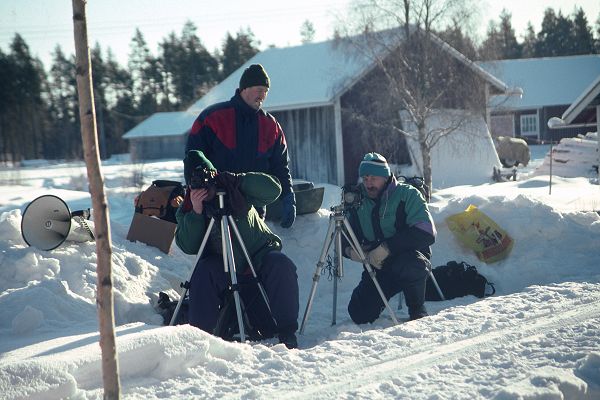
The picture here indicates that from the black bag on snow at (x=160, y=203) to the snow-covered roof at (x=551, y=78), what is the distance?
32.3 metres

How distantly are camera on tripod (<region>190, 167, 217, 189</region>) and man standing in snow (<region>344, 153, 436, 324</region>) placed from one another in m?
1.54

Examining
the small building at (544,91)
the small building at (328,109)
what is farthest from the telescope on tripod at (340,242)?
the small building at (544,91)

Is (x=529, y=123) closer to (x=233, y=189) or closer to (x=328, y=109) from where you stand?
(x=328, y=109)

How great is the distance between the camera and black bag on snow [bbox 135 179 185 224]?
274 inches

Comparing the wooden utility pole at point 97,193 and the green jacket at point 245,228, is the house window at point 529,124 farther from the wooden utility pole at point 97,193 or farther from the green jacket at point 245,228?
the wooden utility pole at point 97,193

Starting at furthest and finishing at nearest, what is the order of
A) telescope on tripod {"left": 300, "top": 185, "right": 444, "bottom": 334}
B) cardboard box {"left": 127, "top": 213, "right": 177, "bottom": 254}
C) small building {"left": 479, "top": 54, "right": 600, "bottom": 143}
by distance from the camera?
small building {"left": 479, "top": 54, "right": 600, "bottom": 143} → cardboard box {"left": 127, "top": 213, "right": 177, "bottom": 254} → telescope on tripod {"left": 300, "top": 185, "right": 444, "bottom": 334}

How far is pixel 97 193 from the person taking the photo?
2.70 metres

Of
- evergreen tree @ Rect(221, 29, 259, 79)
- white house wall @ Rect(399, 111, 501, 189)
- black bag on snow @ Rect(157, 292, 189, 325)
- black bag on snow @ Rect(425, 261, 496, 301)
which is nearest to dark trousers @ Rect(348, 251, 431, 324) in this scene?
black bag on snow @ Rect(425, 261, 496, 301)

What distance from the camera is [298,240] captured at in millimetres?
8000

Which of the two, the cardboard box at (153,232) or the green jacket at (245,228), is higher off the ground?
the green jacket at (245,228)

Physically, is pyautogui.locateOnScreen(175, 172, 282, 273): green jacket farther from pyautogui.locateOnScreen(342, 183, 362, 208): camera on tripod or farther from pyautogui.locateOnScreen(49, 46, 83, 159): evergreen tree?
pyautogui.locateOnScreen(49, 46, 83, 159): evergreen tree

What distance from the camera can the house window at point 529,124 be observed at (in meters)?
38.3

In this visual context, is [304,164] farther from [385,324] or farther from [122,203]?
[385,324]

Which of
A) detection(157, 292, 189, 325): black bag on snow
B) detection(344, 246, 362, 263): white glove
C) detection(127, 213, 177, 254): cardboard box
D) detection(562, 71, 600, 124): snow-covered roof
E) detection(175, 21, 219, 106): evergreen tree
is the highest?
detection(175, 21, 219, 106): evergreen tree
